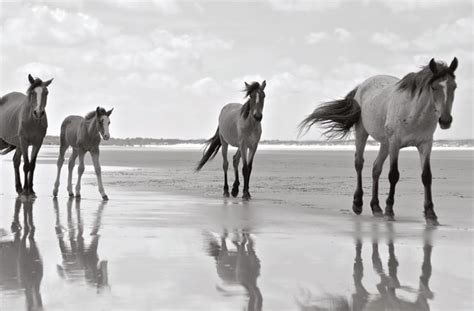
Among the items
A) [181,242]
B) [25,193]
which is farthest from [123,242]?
[25,193]

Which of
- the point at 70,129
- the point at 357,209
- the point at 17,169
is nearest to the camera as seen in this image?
the point at 357,209

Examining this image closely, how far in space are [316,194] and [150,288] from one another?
376 inches

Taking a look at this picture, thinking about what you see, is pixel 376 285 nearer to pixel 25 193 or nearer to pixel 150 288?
pixel 150 288

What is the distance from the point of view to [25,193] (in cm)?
1246

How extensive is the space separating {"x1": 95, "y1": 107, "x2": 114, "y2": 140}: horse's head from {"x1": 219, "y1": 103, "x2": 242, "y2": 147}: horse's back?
10.1ft

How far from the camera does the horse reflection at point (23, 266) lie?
4727mm

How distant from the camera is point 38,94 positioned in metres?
12.2

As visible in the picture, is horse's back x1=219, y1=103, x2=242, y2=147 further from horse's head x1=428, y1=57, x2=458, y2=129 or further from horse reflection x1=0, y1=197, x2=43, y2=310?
horse reflection x1=0, y1=197, x2=43, y2=310

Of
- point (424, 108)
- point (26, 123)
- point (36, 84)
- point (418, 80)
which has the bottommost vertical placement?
point (26, 123)

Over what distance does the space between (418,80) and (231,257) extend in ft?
16.2

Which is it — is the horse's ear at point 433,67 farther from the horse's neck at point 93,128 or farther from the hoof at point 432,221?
the horse's neck at point 93,128

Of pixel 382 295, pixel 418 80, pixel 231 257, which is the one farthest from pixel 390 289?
pixel 418 80

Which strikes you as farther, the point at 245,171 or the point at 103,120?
the point at 245,171

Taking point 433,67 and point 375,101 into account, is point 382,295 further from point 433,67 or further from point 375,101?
point 375,101
